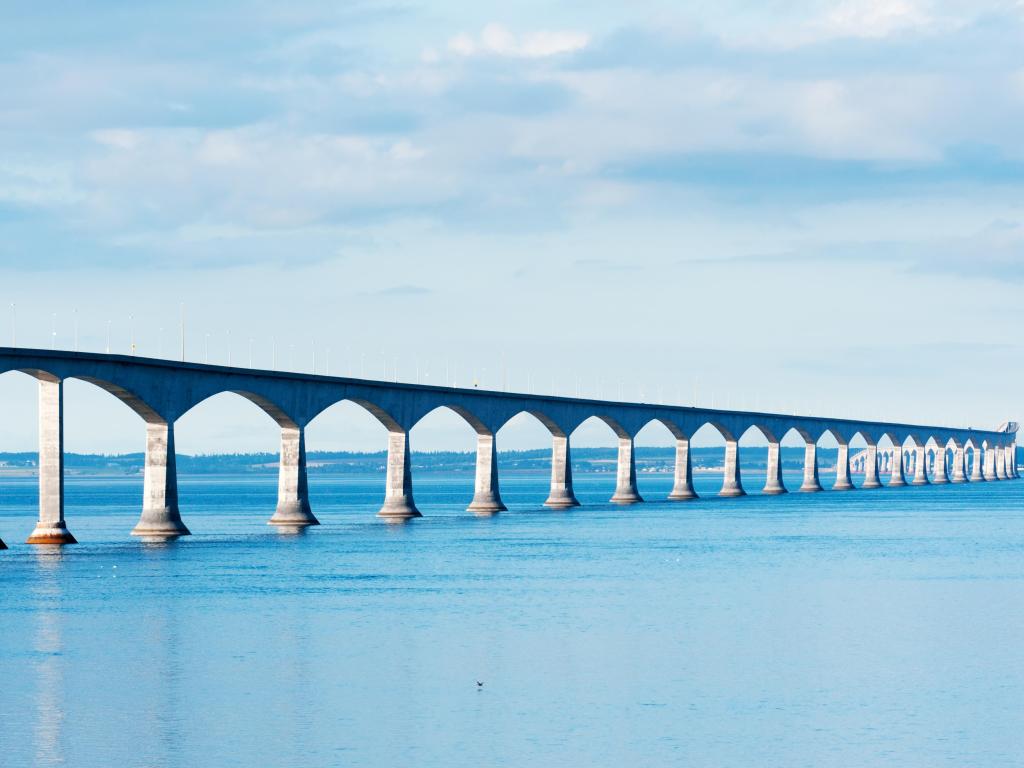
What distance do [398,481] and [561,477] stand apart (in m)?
30.8

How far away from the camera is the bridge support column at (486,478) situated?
127575 millimetres

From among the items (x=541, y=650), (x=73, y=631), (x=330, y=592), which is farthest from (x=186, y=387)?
(x=541, y=650)

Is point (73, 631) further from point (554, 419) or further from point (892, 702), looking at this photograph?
point (554, 419)

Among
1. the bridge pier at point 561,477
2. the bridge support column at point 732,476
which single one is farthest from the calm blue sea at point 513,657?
the bridge support column at point 732,476

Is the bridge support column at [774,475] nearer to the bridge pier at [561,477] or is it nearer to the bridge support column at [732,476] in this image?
the bridge support column at [732,476]

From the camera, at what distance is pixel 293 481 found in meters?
102

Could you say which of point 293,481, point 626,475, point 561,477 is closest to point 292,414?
point 293,481

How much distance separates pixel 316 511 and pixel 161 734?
120327mm

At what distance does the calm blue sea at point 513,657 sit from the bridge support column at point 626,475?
69022mm

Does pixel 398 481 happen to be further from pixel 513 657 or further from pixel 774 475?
pixel 774 475

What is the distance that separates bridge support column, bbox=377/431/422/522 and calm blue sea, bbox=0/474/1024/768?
100 ft

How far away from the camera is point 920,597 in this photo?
189 feet

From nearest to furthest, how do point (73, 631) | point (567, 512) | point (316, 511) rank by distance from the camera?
point (73, 631)
point (567, 512)
point (316, 511)

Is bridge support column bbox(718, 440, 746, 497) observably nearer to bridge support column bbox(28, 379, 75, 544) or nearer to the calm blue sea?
the calm blue sea
